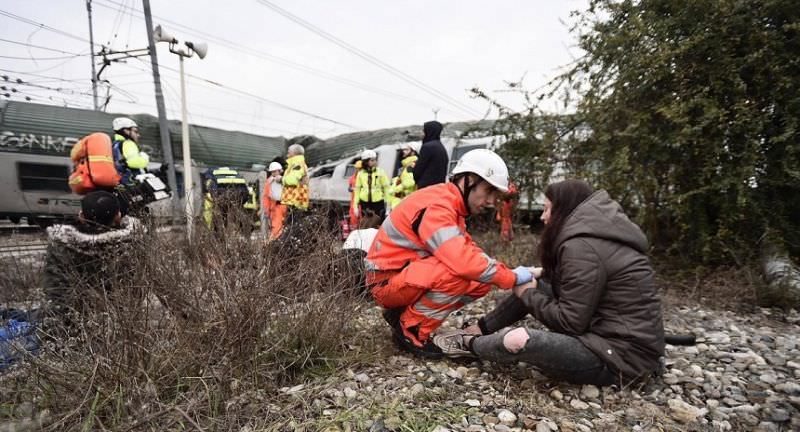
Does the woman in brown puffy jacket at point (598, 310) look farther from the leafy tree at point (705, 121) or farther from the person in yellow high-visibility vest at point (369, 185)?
the person in yellow high-visibility vest at point (369, 185)

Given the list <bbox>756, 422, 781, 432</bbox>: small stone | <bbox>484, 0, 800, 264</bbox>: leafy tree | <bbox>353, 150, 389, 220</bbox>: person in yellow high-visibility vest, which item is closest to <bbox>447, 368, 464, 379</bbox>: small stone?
<bbox>756, 422, 781, 432</bbox>: small stone

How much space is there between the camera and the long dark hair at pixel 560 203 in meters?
2.23

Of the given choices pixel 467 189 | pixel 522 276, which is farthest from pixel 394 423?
pixel 467 189

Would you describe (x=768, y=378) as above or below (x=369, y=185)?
below

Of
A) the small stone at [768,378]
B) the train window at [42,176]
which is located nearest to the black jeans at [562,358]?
the small stone at [768,378]

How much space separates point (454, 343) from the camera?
A: 2.50m

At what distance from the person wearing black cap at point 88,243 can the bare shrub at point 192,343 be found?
1.19ft

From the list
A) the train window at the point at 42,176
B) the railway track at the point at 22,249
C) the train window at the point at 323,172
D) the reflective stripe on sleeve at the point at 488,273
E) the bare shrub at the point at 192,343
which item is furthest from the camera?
the train window at the point at 323,172

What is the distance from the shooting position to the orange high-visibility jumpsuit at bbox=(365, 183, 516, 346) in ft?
7.44

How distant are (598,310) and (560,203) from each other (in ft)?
1.87

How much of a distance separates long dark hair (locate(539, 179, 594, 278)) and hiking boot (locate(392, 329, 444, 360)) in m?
0.86

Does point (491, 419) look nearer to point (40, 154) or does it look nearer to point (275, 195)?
point (275, 195)

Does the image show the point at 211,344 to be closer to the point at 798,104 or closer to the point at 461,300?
the point at 461,300

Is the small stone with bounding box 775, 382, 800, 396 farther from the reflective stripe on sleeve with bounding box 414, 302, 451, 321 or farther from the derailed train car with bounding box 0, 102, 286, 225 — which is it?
the derailed train car with bounding box 0, 102, 286, 225
